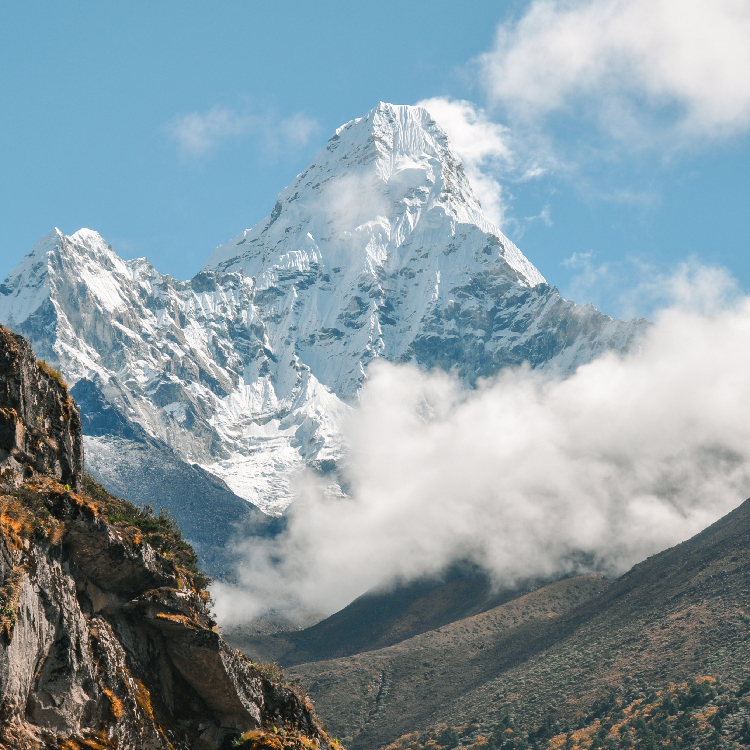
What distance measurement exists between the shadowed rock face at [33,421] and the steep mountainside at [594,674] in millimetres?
92289

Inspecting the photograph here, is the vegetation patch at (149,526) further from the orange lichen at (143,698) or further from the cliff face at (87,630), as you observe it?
the orange lichen at (143,698)

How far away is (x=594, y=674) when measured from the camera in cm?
13712

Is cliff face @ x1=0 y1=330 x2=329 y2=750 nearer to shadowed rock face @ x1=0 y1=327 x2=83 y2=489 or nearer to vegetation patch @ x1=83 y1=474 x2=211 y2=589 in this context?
shadowed rock face @ x1=0 y1=327 x2=83 y2=489

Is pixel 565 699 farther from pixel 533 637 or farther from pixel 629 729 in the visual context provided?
pixel 533 637

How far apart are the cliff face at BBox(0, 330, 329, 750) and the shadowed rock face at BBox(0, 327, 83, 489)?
0.04 m

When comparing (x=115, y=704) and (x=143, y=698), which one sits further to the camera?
(x=143, y=698)

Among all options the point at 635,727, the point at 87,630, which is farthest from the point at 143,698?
the point at 635,727

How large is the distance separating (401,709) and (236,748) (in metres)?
139

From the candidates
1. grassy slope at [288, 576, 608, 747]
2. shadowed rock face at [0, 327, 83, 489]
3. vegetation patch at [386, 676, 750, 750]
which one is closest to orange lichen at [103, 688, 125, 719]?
shadowed rock face at [0, 327, 83, 489]

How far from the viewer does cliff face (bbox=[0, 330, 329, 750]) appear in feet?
73.8

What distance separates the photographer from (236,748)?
29438 millimetres

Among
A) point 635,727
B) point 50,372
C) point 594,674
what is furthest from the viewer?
point 594,674

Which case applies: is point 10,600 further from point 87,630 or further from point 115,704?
point 115,704

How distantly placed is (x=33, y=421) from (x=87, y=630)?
687cm
